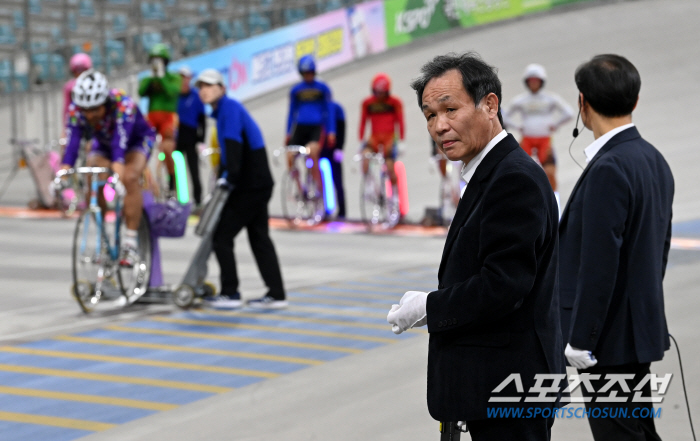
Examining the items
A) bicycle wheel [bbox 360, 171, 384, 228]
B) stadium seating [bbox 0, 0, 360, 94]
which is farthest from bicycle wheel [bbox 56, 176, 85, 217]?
stadium seating [bbox 0, 0, 360, 94]

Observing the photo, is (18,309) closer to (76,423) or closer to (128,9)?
(76,423)

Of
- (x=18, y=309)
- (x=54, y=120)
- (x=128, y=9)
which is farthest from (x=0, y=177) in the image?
(x=18, y=309)

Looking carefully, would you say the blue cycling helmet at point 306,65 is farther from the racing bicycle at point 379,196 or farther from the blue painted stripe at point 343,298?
the blue painted stripe at point 343,298

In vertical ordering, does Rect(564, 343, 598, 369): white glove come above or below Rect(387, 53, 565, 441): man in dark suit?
below

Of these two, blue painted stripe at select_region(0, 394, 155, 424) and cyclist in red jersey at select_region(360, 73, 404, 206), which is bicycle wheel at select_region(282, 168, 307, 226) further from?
blue painted stripe at select_region(0, 394, 155, 424)

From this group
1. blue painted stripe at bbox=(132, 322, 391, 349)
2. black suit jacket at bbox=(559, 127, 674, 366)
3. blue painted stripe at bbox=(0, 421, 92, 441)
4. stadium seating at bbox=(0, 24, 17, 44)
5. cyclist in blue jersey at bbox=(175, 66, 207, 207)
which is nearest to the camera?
black suit jacket at bbox=(559, 127, 674, 366)

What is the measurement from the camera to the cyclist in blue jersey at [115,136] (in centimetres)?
823

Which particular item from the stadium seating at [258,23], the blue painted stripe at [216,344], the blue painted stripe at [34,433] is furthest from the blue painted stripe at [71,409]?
the stadium seating at [258,23]

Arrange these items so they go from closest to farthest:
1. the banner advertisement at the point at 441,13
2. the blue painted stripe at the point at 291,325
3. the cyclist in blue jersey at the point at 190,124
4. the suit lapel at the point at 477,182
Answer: the suit lapel at the point at 477,182 → the blue painted stripe at the point at 291,325 → the cyclist in blue jersey at the point at 190,124 → the banner advertisement at the point at 441,13

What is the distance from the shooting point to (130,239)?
8703mm

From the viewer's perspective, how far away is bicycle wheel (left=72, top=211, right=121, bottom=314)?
27.7ft

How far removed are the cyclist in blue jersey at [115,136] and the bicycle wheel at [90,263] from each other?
0.19 metres

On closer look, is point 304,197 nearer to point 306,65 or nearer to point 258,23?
point 306,65

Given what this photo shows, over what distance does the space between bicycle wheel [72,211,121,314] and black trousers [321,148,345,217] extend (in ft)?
19.7
